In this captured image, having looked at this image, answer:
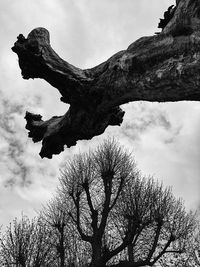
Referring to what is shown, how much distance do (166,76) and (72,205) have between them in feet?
52.2

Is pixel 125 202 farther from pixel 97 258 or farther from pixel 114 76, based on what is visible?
pixel 114 76

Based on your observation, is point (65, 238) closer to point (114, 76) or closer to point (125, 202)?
point (125, 202)

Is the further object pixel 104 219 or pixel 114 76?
pixel 104 219

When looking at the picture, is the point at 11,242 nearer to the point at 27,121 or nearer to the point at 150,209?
the point at 150,209

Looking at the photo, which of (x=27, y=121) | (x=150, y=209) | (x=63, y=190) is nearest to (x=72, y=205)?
(x=63, y=190)

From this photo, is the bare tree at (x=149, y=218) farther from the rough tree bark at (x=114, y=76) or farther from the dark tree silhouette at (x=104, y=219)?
the rough tree bark at (x=114, y=76)

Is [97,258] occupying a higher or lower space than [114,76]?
lower

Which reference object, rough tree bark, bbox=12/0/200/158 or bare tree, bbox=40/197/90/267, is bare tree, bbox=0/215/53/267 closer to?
bare tree, bbox=40/197/90/267

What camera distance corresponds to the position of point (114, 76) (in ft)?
13.5

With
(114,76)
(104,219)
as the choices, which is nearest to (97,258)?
(104,219)

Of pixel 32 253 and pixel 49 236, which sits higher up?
pixel 49 236

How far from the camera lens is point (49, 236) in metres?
17.2

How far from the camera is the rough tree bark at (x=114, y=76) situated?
3.13m

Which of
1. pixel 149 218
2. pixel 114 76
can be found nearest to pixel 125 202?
pixel 149 218
